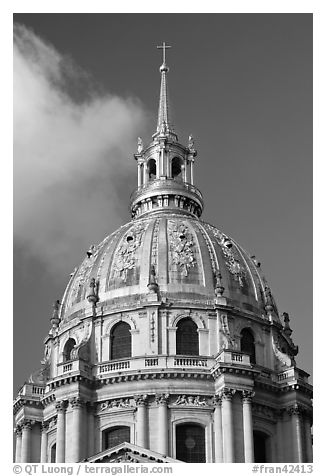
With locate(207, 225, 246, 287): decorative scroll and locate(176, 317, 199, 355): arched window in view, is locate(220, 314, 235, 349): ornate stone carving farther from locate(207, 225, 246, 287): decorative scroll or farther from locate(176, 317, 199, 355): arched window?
locate(207, 225, 246, 287): decorative scroll

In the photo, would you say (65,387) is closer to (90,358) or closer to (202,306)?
(90,358)

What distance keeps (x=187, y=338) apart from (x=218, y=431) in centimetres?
771

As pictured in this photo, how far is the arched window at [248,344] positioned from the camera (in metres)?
74.2

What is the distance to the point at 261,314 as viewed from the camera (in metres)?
76.9

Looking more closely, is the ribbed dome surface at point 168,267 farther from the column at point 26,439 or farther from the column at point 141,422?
the column at point 26,439

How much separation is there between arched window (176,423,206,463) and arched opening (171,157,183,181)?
2492 centimetres

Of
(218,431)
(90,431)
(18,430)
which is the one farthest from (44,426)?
(218,431)

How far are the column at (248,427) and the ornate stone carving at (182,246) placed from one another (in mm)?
11055

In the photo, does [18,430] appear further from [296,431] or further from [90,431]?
[296,431]

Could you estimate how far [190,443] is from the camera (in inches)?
2682

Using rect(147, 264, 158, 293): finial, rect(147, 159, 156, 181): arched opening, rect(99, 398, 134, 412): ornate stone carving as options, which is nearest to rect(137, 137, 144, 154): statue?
rect(147, 159, 156, 181): arched opening
